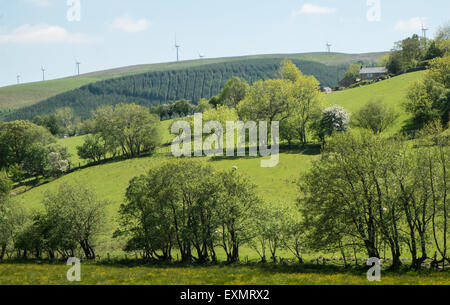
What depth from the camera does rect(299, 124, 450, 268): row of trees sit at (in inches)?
1245

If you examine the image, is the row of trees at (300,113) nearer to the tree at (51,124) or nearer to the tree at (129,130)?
the tree at (129,130)

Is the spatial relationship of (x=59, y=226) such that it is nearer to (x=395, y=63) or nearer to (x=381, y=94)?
(x=381, y=94)

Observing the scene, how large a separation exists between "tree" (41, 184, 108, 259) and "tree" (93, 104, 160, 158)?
188ft

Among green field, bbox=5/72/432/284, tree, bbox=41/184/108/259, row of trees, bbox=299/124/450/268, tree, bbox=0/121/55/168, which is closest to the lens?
green field, bbox=5/72/432/284

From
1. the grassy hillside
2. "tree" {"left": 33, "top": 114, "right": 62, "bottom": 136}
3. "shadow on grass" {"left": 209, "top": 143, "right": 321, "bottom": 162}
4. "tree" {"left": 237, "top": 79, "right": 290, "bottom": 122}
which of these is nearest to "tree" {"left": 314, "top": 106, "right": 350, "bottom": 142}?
"shadow on grass" {"left": 209, "top": 143, "right": 321, "bottom": 162}

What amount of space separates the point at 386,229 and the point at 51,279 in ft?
87.9

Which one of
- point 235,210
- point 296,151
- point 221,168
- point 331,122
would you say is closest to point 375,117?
point 331,122

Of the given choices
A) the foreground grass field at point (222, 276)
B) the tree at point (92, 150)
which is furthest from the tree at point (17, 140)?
the foreground grass field at point (222, 276)

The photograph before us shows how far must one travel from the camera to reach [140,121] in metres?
105

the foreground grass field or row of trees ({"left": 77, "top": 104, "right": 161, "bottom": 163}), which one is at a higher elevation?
row of trees ({"left": 77, "top": 104, "right": 161, "bottom": 163})

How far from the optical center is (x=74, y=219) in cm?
4328

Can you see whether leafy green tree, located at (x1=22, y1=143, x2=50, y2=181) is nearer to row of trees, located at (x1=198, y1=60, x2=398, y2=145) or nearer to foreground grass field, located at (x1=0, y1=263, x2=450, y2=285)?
row of trees, located at (x1=198, y1=60, x2=398, y2=145)
